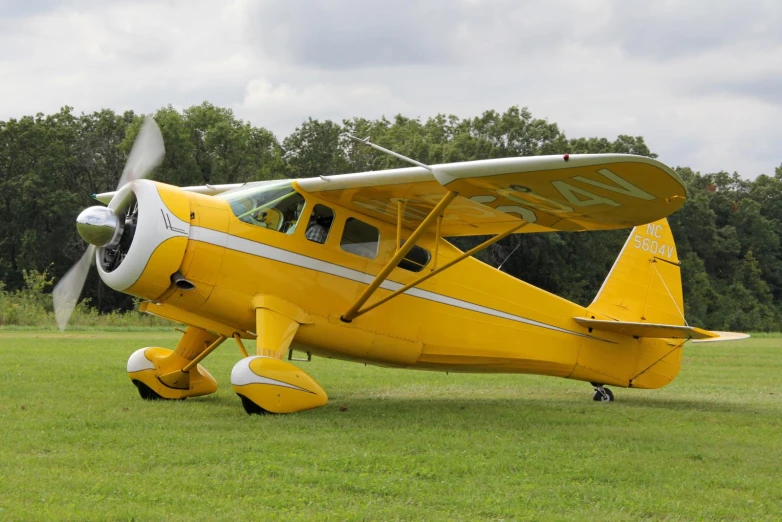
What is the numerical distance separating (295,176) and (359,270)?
4497 centimetres

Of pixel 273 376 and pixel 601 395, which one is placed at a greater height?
pixel 273 376

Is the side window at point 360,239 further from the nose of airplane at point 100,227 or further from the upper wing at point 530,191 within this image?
the nose of airplane at point 100,227

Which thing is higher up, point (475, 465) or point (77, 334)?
point (475, 465)

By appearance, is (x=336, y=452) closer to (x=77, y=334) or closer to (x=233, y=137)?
(x=77, y=334)

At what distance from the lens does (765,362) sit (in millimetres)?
20297

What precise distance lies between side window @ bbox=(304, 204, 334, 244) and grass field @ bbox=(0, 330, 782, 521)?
201cm

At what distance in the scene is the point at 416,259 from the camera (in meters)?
10.3

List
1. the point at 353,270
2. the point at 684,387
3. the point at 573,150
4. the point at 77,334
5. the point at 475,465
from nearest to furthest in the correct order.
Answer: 1. the point at 475,465
2. the point at 353,270
3. the point at 684,387
4. the point at 77,334
5. the point at 573,150

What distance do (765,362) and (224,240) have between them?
638 inches

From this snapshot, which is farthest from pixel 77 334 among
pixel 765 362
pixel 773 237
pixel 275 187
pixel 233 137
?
pixel 773 237

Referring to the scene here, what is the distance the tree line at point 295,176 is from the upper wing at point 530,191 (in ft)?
116

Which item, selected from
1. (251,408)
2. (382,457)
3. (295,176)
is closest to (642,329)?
(251,408)

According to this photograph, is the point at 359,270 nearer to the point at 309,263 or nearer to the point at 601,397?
the point at 309,263

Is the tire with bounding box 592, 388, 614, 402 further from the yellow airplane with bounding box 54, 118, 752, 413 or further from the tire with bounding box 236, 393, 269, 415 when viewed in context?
the tire with bounding box 236, 393, 269, 415
